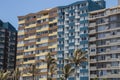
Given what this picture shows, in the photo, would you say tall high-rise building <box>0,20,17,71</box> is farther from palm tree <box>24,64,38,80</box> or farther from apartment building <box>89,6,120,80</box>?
apartment building <box>89,6,120,80</box>

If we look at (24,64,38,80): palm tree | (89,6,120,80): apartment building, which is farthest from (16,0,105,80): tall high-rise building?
(89,6,120,80): apartment building

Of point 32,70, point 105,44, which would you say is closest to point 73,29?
point 105,44

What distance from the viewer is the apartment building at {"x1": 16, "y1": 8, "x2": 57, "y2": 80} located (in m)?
155

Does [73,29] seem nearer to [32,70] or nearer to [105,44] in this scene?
[105,44]

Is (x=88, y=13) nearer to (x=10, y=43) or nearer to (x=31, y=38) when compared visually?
(x=31, y=38)

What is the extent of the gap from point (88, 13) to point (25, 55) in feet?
139

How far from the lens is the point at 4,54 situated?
623 feet

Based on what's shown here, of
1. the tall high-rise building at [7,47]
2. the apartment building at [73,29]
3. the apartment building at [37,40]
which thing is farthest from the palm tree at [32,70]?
the tall high-rise building at [7,47]

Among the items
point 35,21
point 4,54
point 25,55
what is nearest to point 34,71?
point 25,55

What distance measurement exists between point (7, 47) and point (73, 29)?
2375 inches

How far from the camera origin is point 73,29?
146 m

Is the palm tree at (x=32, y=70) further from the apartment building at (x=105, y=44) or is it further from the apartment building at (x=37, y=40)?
the apartment building at (x=105, y=44)

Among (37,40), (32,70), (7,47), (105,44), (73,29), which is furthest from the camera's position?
(7,47)

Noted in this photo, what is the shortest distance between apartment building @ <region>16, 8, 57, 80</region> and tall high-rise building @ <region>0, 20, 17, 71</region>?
72.1 feet
